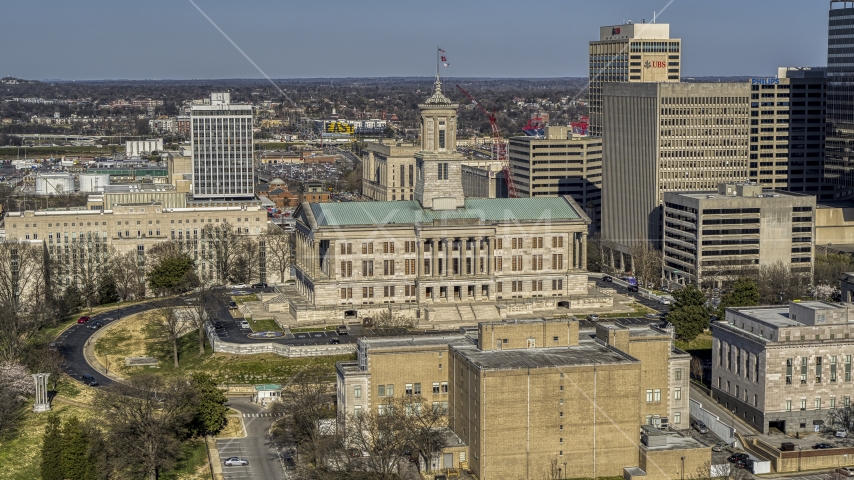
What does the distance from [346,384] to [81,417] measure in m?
33.6

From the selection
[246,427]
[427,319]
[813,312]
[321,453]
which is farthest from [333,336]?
[813,312]

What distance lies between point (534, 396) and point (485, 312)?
6309cm

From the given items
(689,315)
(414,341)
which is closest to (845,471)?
(414,341)

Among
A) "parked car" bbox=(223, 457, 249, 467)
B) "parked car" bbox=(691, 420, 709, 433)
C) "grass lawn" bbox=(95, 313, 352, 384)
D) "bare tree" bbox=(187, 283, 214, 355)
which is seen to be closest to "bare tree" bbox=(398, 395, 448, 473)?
"parked car" bbox=(223, 457, 249, 467)

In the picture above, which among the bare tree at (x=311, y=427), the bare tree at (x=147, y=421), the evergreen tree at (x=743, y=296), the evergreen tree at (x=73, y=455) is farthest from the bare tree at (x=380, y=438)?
the evergreen tree at (x=743, y=296)

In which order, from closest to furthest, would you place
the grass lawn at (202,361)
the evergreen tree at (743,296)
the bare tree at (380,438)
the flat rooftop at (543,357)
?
1. the bare tree at (380,438)
2. the flat rooftop at (543,357)
3. the grass lawn at (202,361)
4. the evergreen tree at (743,296)

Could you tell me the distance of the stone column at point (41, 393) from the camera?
161125 mm

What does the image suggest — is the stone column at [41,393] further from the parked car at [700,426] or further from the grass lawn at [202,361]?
the parked car at [700,426]

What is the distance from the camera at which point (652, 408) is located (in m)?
148

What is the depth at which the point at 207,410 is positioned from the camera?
15100 cm

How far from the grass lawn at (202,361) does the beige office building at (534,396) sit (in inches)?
855

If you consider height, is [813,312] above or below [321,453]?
above

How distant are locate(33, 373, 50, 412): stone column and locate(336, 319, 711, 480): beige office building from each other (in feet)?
121

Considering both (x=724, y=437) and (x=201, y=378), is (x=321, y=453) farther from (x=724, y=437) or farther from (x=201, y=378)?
(x=724, y=437)
